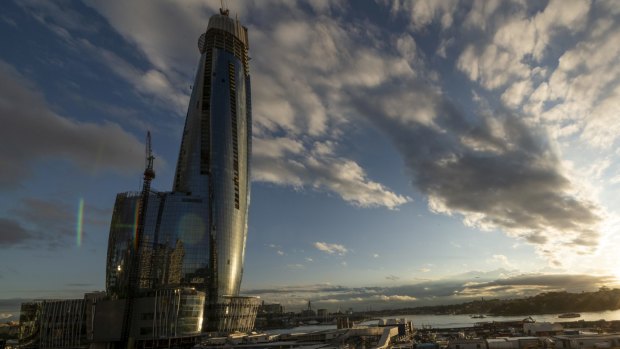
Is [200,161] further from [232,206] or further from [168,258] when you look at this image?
[168,258]

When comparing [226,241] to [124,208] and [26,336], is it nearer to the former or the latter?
[124,208]

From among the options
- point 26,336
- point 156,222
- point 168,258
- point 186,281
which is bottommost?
point 26,336

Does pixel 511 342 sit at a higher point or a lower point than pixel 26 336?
higher

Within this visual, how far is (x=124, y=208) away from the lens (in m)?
190

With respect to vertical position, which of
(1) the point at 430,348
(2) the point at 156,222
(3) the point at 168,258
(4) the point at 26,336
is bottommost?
(4) the point at 26,336

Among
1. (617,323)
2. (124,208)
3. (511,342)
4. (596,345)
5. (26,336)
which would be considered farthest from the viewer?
(124,208)

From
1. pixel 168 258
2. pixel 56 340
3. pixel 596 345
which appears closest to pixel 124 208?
pixel 168 258

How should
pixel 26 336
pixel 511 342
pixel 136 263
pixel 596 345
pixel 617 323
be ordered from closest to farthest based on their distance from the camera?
1. pixel 596 345
2. pixel 511 342
3. pixel 617 323
4. pixel 26 336
5. pixel 136 263

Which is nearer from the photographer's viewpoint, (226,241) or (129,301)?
(129,301)

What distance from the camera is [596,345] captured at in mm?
75812

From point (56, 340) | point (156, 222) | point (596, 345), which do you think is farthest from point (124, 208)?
point (596, 345)

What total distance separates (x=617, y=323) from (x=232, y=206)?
573 feet

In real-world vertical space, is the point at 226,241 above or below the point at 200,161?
below

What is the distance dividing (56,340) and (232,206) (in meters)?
93.3
